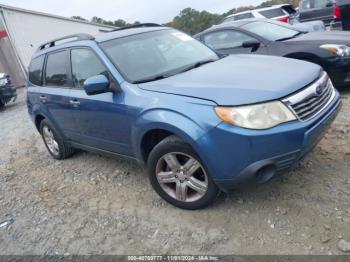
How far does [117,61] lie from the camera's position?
371cm

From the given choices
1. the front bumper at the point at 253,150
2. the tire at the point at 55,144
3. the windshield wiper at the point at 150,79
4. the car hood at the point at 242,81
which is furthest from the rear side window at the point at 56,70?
the front bumper at the point at 253,150

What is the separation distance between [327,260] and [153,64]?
2.45m

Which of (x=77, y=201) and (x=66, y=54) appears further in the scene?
(x=66, y=54)

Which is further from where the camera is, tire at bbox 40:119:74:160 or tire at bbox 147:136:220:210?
tire at bbox 40:119:74:160

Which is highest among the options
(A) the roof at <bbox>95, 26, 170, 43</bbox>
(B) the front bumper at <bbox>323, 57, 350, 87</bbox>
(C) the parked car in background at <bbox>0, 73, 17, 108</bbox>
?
(A) the roof at <bbox>95, 26, 170, 43</bbox>

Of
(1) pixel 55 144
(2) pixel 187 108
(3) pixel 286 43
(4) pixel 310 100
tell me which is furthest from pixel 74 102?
(3) pixel 286 43

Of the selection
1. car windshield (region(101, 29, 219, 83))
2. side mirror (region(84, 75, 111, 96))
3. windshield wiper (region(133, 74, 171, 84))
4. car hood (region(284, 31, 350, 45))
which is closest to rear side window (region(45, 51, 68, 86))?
car windshield (region(101, 29, 219, 83))

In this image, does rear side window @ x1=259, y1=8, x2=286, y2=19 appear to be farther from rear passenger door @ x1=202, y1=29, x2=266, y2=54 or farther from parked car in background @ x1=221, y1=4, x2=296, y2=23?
rear passenger door @ x1=202, y1=29, x2=266, y2=54

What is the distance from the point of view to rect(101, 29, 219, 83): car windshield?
362cm

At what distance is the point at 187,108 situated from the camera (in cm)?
292

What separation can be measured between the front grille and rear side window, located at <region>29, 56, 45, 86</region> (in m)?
3.80

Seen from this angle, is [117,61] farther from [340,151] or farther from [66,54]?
[340,151]

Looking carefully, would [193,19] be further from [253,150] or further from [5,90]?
[253,150]

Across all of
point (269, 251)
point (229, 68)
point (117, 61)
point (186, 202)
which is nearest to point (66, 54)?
point (117, 61)
